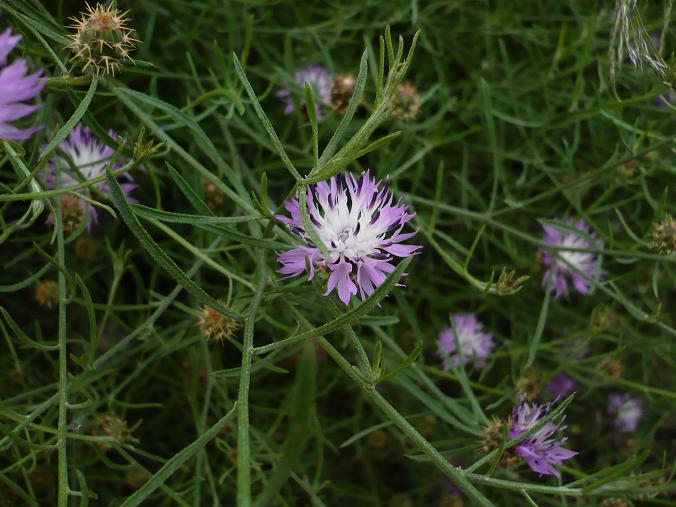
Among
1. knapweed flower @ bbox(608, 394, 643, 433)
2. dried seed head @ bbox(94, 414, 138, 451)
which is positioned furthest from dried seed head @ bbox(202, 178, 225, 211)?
knapweed flower @ bbox(608, 394, 643, 433)

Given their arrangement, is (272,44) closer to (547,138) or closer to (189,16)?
(189,16)

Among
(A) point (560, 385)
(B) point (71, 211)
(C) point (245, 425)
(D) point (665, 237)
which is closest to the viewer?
(C) point (245, 425)

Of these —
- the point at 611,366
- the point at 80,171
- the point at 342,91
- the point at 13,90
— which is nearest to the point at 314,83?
the point at 342,91

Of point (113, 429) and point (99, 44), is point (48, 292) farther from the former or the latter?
point (99, 44)

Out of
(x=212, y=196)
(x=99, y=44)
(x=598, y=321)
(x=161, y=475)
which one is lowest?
(x=598, y=321)

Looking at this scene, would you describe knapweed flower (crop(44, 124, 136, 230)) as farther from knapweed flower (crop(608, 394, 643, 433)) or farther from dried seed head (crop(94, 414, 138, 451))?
knapweed flower (crop(608, 394, 643, 433))

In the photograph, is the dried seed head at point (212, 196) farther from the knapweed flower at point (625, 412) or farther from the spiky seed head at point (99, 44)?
the knapweed flower at point (625, 412)

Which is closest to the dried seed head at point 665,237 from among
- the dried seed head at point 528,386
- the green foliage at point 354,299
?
the green foliage at point 354,299

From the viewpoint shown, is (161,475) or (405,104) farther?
(405,104)

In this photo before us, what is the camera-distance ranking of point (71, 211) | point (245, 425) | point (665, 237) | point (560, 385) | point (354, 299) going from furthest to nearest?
point (560, 385), point (665, 237), point (71, 211), point (354, 299), point (245, 425)
